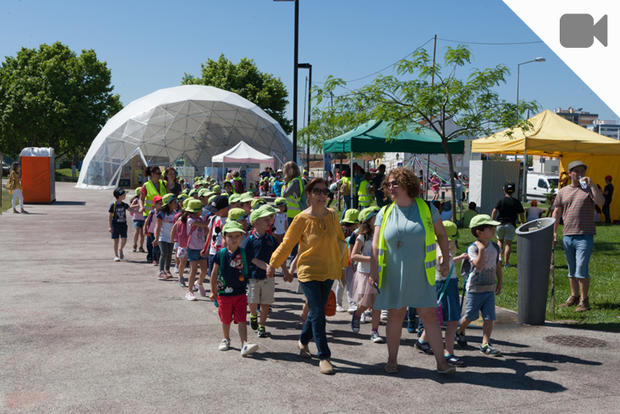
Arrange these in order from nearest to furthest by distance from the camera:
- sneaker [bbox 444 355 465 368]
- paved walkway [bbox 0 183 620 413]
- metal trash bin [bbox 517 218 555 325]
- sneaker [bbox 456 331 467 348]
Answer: paved walkway [bbox 0 183 620 413], sneaker [bbox 444 355 465 368], sneaker [bbox 456 331 467 348], metal trash bin [bbox 517 218 555 325]

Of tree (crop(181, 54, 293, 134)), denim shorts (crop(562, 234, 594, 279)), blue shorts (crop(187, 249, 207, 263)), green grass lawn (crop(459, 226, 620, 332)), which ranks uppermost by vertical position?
tree (crop(181, 54, 293, 134))

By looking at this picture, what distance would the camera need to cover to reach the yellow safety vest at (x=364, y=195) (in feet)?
52.1

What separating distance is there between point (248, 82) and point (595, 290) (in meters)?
55.2

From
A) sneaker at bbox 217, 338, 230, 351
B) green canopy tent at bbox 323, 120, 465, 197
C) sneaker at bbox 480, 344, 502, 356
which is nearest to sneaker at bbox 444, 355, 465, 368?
sneaker at bbox 480, 344, 502, 356

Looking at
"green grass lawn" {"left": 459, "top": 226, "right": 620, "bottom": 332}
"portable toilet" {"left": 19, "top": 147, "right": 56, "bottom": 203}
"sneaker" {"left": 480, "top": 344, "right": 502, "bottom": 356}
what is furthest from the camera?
"portable toilet" {"left": 19, "top": 147, "right": 56, "bottom": 203}

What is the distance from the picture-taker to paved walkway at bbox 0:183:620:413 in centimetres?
459

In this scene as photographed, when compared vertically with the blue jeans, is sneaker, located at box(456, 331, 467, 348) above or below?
below

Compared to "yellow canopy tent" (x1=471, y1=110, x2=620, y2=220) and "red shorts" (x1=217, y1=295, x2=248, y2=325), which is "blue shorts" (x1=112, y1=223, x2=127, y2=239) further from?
"yellow canopy tent" (x1=471, y1=110, x2=620, y2=220)

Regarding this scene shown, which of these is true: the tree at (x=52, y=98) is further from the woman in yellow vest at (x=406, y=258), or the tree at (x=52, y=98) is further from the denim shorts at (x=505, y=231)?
the woman in yellow vest at (x=406, y=258)

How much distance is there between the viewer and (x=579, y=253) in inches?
307

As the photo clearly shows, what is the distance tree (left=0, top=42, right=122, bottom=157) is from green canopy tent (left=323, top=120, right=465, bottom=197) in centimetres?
4786

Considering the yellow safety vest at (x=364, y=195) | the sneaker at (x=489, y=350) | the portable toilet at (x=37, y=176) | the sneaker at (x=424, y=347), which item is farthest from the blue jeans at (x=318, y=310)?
the portable toilet at (x=37, y=176)

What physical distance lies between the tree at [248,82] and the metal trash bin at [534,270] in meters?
54.8

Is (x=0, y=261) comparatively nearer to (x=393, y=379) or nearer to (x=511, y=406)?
(x=393, y=379)
